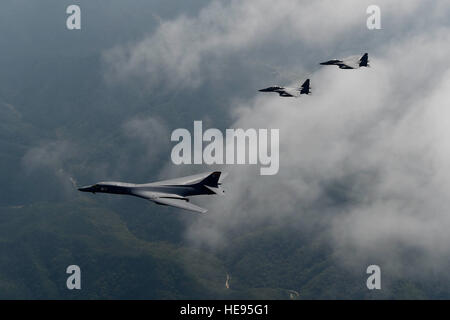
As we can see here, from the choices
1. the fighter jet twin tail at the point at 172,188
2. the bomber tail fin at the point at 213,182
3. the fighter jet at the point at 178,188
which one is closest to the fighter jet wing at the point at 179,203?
the fighter jet twin tail at the point at 172,188

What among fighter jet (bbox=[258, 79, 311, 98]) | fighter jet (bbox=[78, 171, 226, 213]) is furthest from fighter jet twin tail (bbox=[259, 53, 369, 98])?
fighter jet (bbox=[78, 171, 226, 213])

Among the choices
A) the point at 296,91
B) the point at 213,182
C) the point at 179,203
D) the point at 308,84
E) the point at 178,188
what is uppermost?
the point at 296,91

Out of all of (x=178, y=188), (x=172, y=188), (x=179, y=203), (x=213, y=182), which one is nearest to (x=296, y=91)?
(x=213, y=182)

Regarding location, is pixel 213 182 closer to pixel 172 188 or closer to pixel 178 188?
pixel 178 188

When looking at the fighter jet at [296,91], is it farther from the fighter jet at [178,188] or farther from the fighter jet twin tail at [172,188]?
the fighter jet at [178,188]

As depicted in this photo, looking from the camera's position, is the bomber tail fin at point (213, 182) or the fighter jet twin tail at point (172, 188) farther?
the bomber tail fin at point (213, 182)

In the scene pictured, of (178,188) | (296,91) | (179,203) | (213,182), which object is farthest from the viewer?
(296,91)

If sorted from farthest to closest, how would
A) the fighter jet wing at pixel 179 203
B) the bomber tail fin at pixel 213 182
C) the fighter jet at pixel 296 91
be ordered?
the fighter jet at pixel 296 91
the bomber tail fin at pixel 213 182
the fighter jet wing at pixel 179 203

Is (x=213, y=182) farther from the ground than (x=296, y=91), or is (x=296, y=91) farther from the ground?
(x=296, y=91)

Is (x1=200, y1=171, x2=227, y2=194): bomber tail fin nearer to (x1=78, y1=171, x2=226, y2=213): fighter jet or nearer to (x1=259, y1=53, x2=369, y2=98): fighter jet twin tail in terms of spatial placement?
(x1=78, y1=171, x2=226, y2=213): fighter jet
